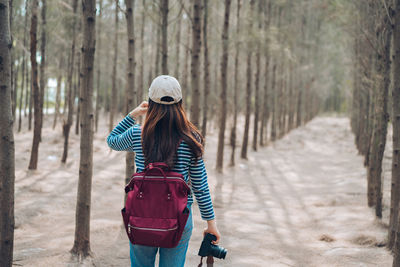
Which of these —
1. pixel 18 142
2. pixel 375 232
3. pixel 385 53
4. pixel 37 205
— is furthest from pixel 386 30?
pixel 18 142

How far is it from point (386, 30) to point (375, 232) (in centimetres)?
371

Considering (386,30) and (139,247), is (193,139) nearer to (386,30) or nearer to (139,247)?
(139,247)

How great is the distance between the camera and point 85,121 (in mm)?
4352

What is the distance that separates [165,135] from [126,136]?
319 mm

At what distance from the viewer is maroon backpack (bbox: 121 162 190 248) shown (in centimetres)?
211

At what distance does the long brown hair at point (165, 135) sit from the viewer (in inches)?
85.2

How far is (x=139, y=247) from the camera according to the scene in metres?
2.21

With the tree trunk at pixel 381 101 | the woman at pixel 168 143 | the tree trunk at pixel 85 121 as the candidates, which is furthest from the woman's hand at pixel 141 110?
the tree trunk at pixel 381 101

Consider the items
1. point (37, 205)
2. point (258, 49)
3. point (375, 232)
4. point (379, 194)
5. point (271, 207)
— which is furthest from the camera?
point (258, 49)

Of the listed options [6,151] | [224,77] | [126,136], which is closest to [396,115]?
[126,136]

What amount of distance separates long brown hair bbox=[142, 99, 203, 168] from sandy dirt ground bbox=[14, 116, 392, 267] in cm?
266

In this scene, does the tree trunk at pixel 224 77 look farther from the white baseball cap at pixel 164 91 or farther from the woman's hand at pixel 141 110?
the white baseball cap at pixel 164 91

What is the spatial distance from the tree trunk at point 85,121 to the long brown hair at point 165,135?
7.73 feet

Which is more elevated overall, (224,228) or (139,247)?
(139,247)
